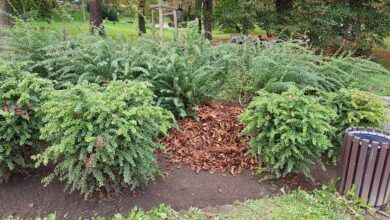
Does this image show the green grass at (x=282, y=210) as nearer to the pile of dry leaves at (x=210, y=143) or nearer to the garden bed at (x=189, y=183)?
the garden bed at (x=189, y=183)

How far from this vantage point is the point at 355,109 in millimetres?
3746

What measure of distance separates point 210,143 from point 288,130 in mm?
1114

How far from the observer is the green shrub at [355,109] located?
365 cm

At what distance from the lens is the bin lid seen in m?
3.12

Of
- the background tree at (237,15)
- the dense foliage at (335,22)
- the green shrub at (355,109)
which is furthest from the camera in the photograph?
the background tree at (237,15)

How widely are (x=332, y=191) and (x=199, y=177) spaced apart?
1.41m

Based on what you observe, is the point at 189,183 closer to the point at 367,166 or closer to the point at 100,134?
the point at 100,134

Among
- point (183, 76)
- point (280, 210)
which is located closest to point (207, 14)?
point (183, 76)

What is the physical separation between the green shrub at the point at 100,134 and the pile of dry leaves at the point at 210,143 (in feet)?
3.01

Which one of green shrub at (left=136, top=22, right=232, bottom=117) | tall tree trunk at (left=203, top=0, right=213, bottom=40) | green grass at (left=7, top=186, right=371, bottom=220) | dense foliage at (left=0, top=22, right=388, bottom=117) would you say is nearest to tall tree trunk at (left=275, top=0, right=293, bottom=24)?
tall tree trunk at (left=203, top=0, right=213, bottom=40)

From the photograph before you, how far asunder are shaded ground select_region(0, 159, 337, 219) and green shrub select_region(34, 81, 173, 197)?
0.61 ft

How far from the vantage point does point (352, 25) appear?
11.6 metres

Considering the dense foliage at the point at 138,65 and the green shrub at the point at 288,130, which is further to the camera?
the dense foliage at the point at 138,65

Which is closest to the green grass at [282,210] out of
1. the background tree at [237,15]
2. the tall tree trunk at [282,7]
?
the background tree at [237,15]
